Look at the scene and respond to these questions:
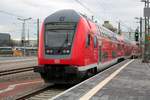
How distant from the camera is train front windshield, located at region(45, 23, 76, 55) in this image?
656 inches

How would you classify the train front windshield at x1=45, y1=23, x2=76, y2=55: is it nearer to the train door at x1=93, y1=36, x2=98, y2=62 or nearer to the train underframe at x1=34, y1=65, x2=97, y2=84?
the train underframe at x1=34, y1=65, x2=97, y2=84

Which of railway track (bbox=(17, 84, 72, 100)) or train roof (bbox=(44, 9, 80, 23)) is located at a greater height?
train roof (bbox=(44, 9, 80, 23))

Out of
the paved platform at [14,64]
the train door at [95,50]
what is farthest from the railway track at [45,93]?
the paved platform at [14,64]

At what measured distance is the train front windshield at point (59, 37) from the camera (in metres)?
16.7

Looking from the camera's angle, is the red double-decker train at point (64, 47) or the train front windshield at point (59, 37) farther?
the train front windshield at point (59, 37)

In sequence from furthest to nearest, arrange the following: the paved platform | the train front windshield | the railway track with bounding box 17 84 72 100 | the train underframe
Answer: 1. the paved platform
2. the train front windshield
3. the train underframe
4. the railway track with bounding box 17 84 72 100

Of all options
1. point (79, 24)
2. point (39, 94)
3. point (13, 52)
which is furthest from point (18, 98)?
point (13, 52)

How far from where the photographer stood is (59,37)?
55.6ft

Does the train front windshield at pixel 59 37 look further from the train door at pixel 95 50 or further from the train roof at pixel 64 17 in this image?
the train door at pixel 95 50

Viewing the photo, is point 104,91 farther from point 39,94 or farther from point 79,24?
point 79,24

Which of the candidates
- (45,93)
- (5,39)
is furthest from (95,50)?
(5,39)

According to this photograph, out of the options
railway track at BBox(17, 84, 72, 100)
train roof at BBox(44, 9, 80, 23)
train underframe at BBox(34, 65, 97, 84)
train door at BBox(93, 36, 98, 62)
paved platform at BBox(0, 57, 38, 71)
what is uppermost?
train roof at BBox(44, 9, 80, 23)

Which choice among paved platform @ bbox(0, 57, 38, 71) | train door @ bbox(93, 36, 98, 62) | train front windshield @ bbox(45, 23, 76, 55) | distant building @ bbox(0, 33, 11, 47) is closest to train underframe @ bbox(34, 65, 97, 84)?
train front windshield @ bbox(45, 23, 76, 55)

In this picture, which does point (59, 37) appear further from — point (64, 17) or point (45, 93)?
point (45, 93)
